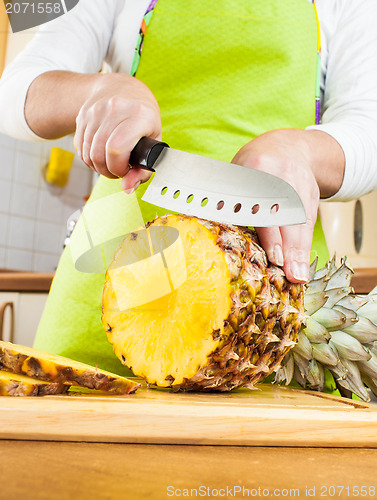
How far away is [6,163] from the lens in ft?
8.82

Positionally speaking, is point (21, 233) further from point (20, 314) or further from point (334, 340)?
point (334, 340)

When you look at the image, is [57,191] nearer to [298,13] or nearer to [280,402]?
[298,13]

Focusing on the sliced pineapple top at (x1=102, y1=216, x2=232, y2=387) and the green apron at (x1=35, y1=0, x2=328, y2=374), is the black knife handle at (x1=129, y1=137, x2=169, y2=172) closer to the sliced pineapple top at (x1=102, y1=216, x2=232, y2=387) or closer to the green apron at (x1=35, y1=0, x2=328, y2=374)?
the sliced pineapple top at (x1=102, y1=216, x2=232, y2=387)

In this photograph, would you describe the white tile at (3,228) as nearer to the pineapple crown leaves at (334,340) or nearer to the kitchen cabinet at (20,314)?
the kitchen cabinet at (20,314)

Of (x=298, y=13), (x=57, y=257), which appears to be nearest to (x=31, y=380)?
(x=298, y=13)

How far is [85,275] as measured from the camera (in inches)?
34.6

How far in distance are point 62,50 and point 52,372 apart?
612mm

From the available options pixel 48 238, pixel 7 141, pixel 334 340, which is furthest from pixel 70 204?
pixel 334 340

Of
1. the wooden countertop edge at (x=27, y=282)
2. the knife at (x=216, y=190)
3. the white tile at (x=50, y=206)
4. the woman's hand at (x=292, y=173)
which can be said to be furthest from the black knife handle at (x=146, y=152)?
the white tile at (x=50, y=206)

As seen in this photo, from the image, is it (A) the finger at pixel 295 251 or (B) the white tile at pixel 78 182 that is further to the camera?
(B) the white tile at pixel 78 182

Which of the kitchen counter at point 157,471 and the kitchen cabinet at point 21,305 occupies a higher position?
the kitchen counter at point 157,471

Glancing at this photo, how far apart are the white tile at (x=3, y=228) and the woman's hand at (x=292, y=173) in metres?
2.19

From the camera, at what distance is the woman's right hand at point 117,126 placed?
2.11ft

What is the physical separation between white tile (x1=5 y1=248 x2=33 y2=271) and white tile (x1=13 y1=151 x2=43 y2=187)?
1.13 feet
